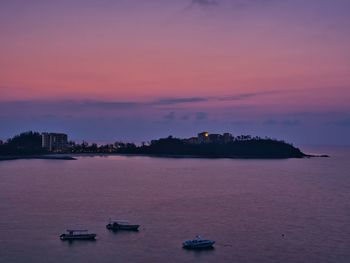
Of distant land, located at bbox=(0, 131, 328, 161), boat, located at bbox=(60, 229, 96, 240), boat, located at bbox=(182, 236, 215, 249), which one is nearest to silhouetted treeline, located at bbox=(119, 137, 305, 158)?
distant land, located at bbox=(0, 131, 328, 161)

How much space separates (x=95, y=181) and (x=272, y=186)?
43.3ft

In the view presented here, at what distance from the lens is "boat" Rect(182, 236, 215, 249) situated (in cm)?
1678

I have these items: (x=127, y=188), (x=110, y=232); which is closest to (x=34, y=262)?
(x=110, y=232)

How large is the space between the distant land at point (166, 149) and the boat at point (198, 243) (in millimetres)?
62210

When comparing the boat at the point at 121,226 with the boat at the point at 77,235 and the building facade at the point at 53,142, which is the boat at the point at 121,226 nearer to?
the boat at the point at 77,235

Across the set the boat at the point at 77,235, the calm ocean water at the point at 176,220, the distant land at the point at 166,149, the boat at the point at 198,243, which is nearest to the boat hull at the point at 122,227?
the calm ocean water at the point at 176,220

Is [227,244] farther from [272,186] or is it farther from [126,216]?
[272,186]

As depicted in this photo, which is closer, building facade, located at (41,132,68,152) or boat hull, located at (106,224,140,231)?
boat hull, located at (106,224,140,231)

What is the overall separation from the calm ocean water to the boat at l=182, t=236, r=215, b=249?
0.27m

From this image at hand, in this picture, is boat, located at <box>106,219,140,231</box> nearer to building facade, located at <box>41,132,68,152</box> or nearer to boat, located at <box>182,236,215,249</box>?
boat, located at <box>182,236,215,249</box>

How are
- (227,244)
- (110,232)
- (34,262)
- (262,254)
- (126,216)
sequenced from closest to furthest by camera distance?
(34,262) → (262,254) → (227,244) → (110,232) → (126,216)

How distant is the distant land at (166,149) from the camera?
86.1 metres

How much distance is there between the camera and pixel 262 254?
16.4 meters

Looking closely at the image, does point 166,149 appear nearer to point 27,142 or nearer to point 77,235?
point 27,142
